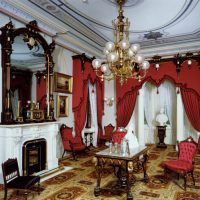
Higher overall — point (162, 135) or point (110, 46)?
point (110, 46)

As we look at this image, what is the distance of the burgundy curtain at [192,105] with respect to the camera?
289 inches

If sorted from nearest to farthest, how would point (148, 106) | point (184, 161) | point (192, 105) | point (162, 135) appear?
point (184, 161), point (192, 105), point (162, 135), point (148, 106)

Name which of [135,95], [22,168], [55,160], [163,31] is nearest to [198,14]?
[163,31]

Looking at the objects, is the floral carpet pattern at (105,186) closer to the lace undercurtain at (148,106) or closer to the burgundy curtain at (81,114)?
the burgundy curtain at (81,114)

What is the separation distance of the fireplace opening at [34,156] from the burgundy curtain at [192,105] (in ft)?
15.9

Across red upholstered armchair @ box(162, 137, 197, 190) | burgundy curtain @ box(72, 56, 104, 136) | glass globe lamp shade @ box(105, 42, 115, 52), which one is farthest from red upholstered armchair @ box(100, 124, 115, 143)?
glass globe lamp shade @ box(105, 42, 115, 52)

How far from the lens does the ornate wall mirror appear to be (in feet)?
14.4

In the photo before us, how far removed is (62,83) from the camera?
6434 mm

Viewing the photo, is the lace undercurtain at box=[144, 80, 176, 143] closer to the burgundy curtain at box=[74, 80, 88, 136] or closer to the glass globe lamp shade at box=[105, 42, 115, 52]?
the burgundy curtain at box=[74, 80, 88, 136]

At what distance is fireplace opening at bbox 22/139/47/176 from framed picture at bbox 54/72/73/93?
1.70 meters

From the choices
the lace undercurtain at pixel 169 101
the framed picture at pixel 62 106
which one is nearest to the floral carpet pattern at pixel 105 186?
the framed picture at pixel 62 106

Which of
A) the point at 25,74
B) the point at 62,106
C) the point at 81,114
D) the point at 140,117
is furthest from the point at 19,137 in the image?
the point at 140,117

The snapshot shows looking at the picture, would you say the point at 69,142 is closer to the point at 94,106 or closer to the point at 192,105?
the point at 94,106

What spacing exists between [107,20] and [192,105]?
13.2ft
